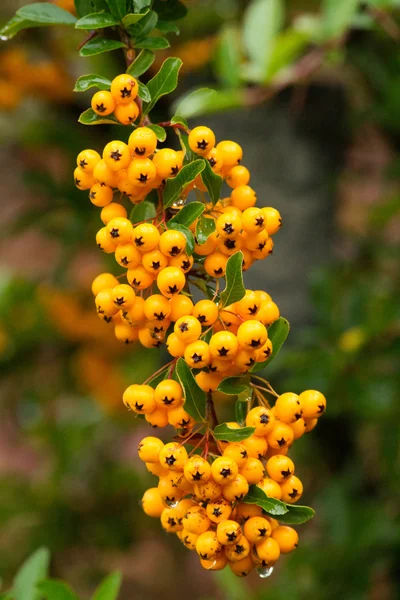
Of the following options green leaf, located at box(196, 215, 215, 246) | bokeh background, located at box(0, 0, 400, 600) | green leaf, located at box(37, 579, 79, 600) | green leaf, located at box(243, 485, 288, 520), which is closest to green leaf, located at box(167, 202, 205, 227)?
green leaf, located at box(196, 215, 215, 246)

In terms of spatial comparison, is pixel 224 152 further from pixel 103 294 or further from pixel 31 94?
pixel 31 94

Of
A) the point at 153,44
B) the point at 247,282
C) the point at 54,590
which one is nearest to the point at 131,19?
the point at 153,44

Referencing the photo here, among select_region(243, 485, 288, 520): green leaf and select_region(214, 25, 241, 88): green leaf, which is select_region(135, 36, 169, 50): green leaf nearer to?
select_region(243, 485, 288, 520): green leaf

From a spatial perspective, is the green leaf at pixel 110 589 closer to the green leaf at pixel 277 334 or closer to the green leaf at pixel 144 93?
the green leaf at pixel 277 334

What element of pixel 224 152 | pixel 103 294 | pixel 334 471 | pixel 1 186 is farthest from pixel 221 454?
pixel 1 186

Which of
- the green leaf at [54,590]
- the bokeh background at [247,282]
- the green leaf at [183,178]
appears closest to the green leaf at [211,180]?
the green leaf at [183,178]

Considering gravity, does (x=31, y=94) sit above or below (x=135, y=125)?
above
